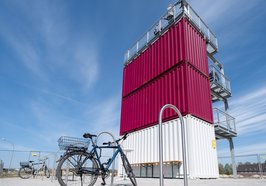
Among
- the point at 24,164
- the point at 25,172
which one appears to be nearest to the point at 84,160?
the point at 25,172

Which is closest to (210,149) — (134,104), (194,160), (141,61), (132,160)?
(194,160)

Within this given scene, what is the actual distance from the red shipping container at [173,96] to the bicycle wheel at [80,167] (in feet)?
18.2

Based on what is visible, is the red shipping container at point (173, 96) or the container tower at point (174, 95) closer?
the container tower at point (174, 95)

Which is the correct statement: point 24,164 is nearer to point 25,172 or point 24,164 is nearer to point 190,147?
point 25,172

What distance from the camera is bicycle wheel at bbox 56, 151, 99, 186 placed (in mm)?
3750

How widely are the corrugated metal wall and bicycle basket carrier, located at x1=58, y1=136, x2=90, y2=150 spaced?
5165mm

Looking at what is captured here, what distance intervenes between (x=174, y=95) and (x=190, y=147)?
264 cm

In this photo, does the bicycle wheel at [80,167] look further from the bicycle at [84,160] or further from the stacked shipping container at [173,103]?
the stacked shipping container at [173,103]

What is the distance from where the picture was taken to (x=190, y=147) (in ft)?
26.3

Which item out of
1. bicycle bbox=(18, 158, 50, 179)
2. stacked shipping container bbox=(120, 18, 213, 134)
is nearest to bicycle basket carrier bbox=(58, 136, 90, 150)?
stacked shipping container bbox=(120, 18, 213, 134)

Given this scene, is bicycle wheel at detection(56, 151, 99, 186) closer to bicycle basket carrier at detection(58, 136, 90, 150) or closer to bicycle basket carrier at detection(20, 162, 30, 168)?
bicycle basket carrier at detection(58, 136, 90, 150)

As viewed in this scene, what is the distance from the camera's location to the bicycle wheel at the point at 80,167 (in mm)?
3750

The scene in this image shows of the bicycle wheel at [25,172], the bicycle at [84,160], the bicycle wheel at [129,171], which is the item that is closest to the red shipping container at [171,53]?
the bicycle wheel at [129,171]

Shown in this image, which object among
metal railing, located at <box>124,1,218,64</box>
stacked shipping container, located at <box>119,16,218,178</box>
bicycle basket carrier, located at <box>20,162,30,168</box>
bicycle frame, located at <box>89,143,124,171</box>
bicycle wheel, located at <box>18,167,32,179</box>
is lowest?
bicycle wheel, located at <box>18,167,32,179</box>
